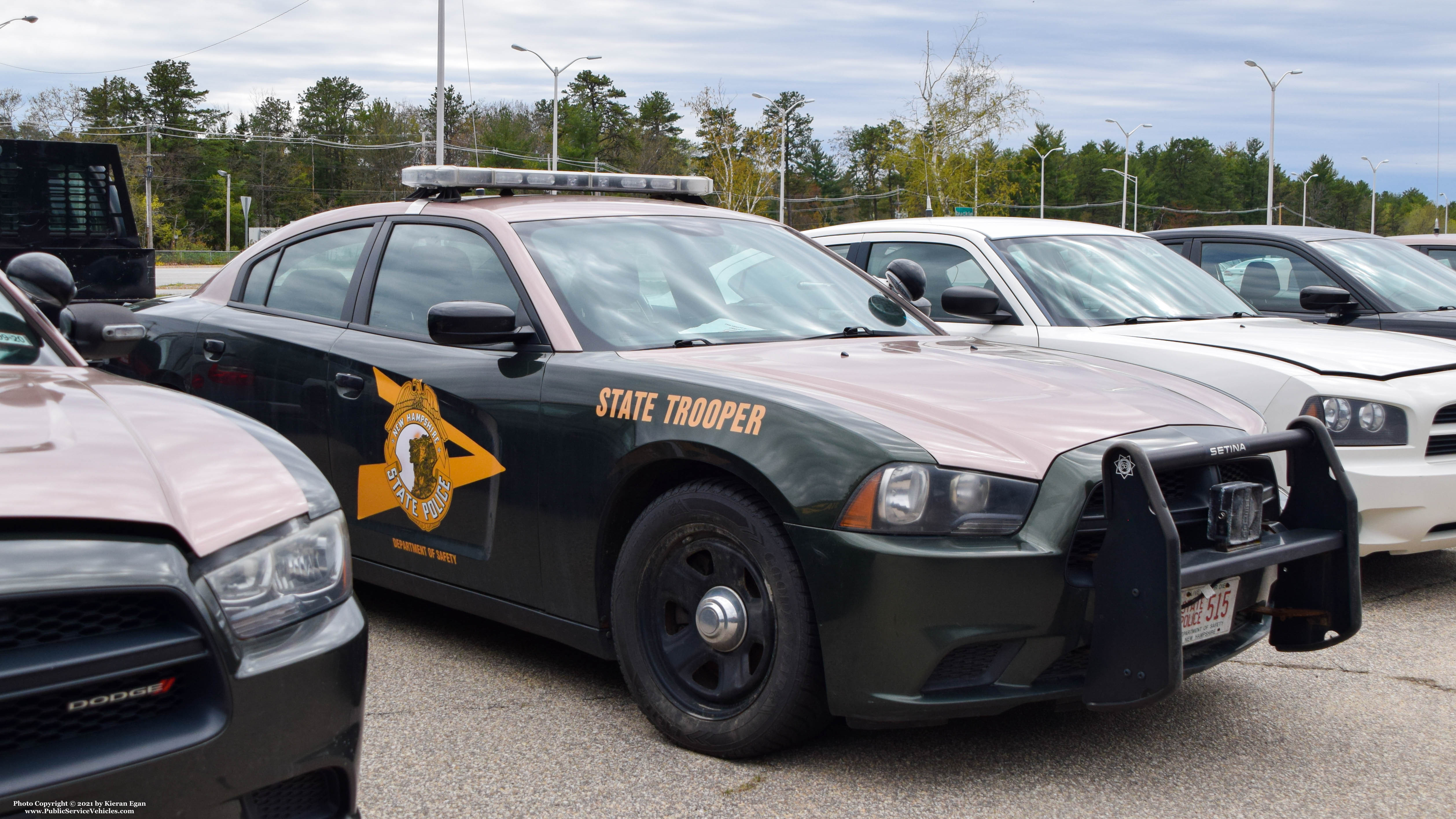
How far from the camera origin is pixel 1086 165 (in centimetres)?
11788

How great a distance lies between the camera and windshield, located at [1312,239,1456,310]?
285 inches

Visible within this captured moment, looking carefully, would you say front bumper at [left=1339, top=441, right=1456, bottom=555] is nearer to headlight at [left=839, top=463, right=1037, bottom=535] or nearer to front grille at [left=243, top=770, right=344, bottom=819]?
headlight at [left=839, top=463, right=1037, bottom=535]

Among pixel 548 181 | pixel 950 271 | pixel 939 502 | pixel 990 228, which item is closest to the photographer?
pixel 939 502

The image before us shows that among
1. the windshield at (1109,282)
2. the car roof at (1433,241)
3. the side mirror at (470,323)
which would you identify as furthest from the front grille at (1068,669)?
the car roof at (1433,241)

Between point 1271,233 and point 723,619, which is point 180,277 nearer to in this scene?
point 1271,233

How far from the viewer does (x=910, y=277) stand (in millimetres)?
5402

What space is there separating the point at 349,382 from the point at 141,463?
2110 millimetres

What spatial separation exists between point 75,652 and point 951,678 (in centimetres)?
186

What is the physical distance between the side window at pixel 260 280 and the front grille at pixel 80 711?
326 centimetres

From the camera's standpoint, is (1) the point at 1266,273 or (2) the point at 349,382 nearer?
(2) the point at 349,382

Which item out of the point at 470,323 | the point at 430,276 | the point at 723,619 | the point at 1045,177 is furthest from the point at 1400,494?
the point at 1045,177

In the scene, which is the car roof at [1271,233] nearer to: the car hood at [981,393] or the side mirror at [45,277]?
the car hood at [981,393]

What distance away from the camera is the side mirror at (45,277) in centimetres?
374

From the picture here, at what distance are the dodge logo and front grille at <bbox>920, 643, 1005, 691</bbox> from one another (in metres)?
1.66
